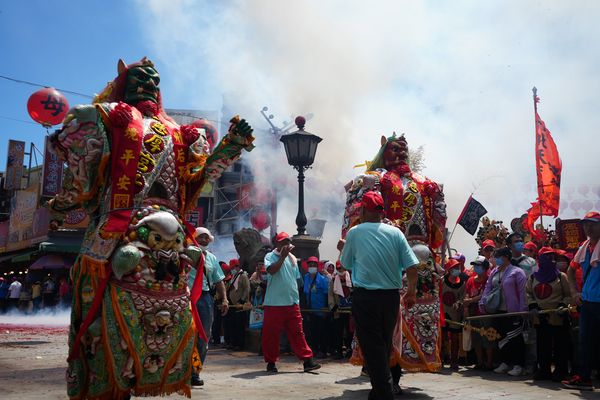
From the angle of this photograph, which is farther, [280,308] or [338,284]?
[338,284]

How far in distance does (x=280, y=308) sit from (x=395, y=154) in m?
2.65

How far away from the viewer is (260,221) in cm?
3228

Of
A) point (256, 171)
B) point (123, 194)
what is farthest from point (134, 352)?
point (256, 171)

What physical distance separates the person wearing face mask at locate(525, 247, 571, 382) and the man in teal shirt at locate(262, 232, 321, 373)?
2786 millimetres

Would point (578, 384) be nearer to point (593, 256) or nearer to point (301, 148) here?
point (593, 256)

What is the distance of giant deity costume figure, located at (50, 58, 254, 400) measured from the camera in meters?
3.52

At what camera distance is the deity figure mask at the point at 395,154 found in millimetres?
6289

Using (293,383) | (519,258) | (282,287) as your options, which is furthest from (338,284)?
(293,383)

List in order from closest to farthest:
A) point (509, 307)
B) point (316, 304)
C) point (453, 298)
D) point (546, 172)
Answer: point (509, 307) < point (453, 298) < point (316, 304) < point (546, 172)

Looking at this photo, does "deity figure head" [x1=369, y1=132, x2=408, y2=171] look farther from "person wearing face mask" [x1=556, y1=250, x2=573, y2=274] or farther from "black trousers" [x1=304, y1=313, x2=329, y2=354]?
"black trousers" [x1=304, y1=313, x2=329, y2=354]

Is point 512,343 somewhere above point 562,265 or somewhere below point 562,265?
below

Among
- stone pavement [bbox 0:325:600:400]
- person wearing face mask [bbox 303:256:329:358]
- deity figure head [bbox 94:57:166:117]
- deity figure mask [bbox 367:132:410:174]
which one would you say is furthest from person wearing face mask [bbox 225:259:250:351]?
deity figure head [bbox 94:57:166:117]

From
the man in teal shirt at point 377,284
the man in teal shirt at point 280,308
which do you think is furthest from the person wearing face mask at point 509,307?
the man in teal shirt at point 377,284

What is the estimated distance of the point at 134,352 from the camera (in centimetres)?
350
